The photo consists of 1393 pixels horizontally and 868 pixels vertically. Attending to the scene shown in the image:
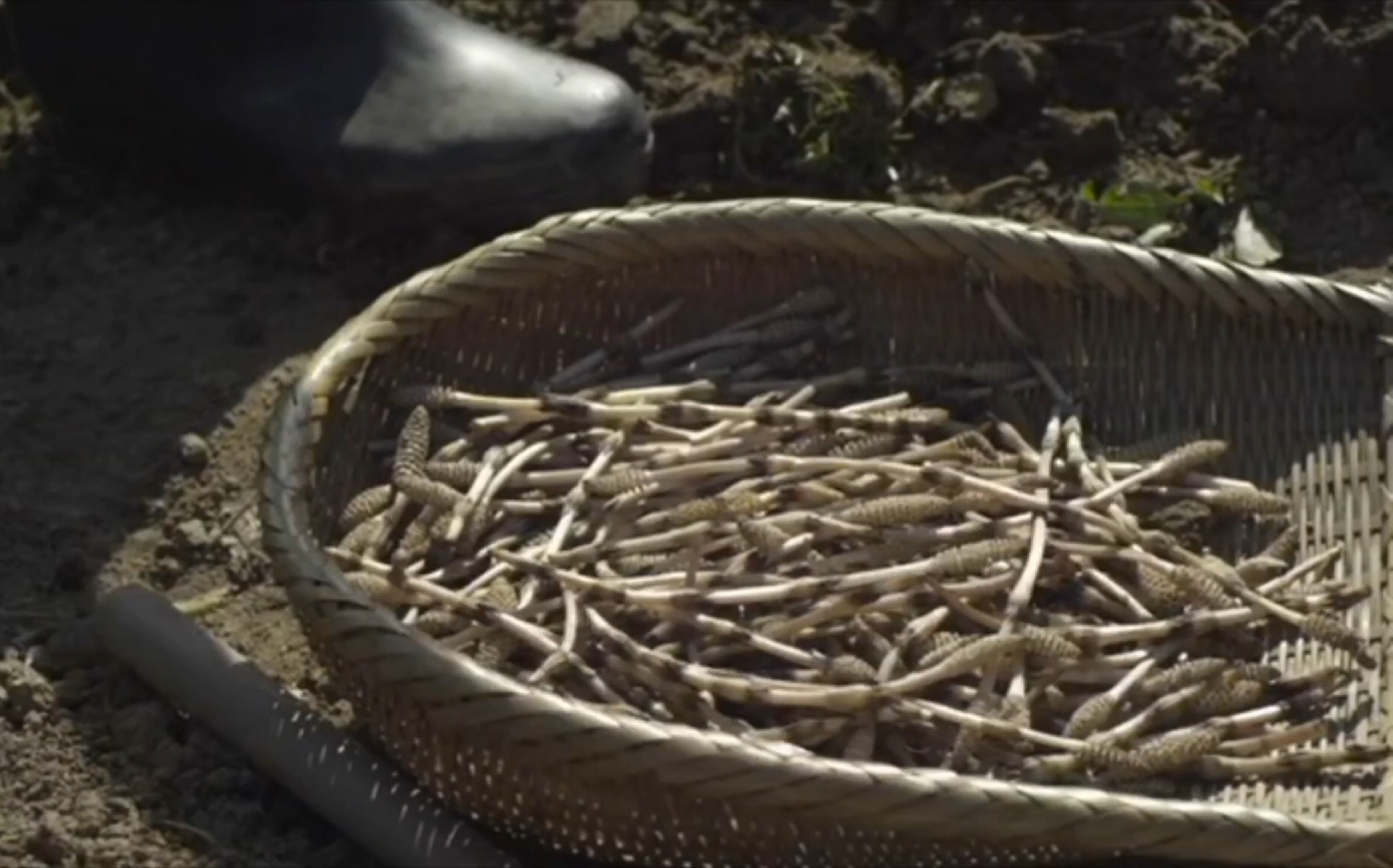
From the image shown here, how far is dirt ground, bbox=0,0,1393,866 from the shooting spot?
2.11 m

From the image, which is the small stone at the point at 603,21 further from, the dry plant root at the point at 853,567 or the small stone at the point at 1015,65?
the dry plant root at the point at 853,567

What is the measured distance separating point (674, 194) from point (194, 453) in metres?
0.58

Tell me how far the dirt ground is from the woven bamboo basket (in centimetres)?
23

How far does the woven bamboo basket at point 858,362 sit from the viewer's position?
61.4 inches

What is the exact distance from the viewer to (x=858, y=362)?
7.01 feet

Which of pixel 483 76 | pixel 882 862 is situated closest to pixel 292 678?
pixel 882 862

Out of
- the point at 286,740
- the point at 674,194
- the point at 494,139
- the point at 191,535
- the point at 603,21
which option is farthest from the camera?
the point at 603,21

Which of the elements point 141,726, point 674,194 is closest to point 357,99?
point 674,194

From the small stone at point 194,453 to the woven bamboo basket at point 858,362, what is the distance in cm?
25

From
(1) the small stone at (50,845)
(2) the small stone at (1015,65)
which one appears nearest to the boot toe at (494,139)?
(2) the small stone at (1015,65)

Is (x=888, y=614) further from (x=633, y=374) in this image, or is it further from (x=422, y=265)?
(x=422, y=265)

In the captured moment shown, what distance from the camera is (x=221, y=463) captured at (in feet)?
7.18

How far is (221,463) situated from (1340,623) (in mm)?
904

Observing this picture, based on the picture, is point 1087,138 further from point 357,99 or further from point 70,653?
point 70,653
